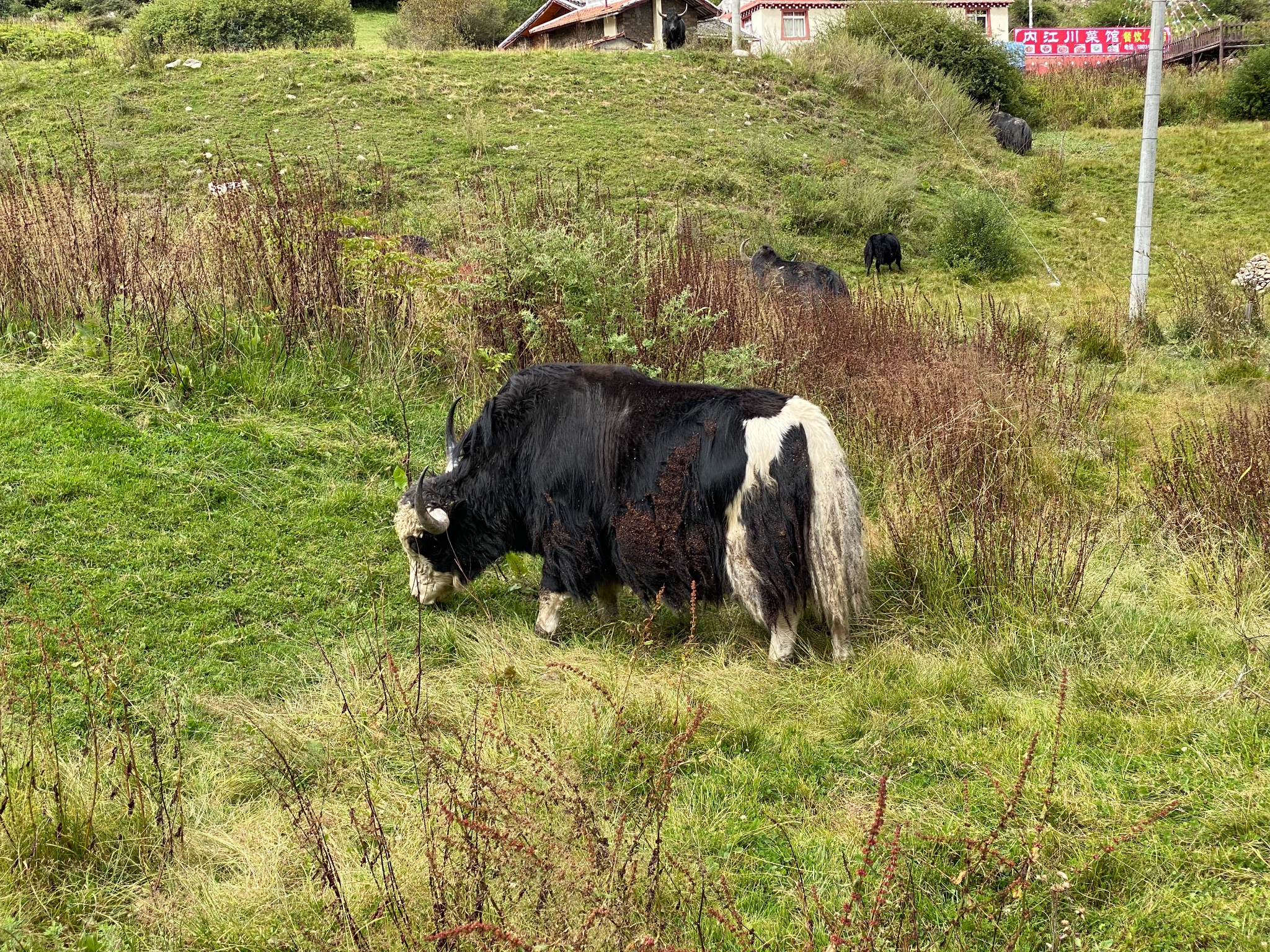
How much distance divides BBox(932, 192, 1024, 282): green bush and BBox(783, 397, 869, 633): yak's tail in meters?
12.5

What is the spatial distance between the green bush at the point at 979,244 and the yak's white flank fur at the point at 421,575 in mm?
12637

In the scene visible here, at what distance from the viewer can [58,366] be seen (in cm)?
723

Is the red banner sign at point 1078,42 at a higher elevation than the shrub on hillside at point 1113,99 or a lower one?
higher

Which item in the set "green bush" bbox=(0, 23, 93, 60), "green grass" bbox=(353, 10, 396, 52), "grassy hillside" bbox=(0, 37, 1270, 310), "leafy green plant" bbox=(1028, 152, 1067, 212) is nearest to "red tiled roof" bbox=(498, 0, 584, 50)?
"green grass" bbox=(353, 10, 396, 52)

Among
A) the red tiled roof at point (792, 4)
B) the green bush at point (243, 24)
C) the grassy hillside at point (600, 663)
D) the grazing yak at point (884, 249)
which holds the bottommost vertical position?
the grassy hillside at point (600, 663)

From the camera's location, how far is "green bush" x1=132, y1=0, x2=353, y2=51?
26.4 m

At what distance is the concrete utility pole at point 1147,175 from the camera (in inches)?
476

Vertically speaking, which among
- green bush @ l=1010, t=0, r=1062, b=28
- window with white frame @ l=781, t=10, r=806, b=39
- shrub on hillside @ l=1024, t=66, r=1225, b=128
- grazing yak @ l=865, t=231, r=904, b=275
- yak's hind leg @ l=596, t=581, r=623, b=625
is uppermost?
green bush @ l=1010, t=0, r=1062, b=28

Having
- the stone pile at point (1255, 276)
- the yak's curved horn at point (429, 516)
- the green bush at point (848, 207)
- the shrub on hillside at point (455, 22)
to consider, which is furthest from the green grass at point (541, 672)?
the shrub on hillside at point (455, 22)

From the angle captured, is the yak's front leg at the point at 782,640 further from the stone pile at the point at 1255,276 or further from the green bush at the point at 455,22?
the green bush at the point at 455,22

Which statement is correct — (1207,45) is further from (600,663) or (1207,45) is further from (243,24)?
(600,663)

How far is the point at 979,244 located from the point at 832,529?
44.4 feet

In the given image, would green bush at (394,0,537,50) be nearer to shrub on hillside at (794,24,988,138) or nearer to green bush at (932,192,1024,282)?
shrub on hillside at (794,24,988,138)

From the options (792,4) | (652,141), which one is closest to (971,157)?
(652,141)
